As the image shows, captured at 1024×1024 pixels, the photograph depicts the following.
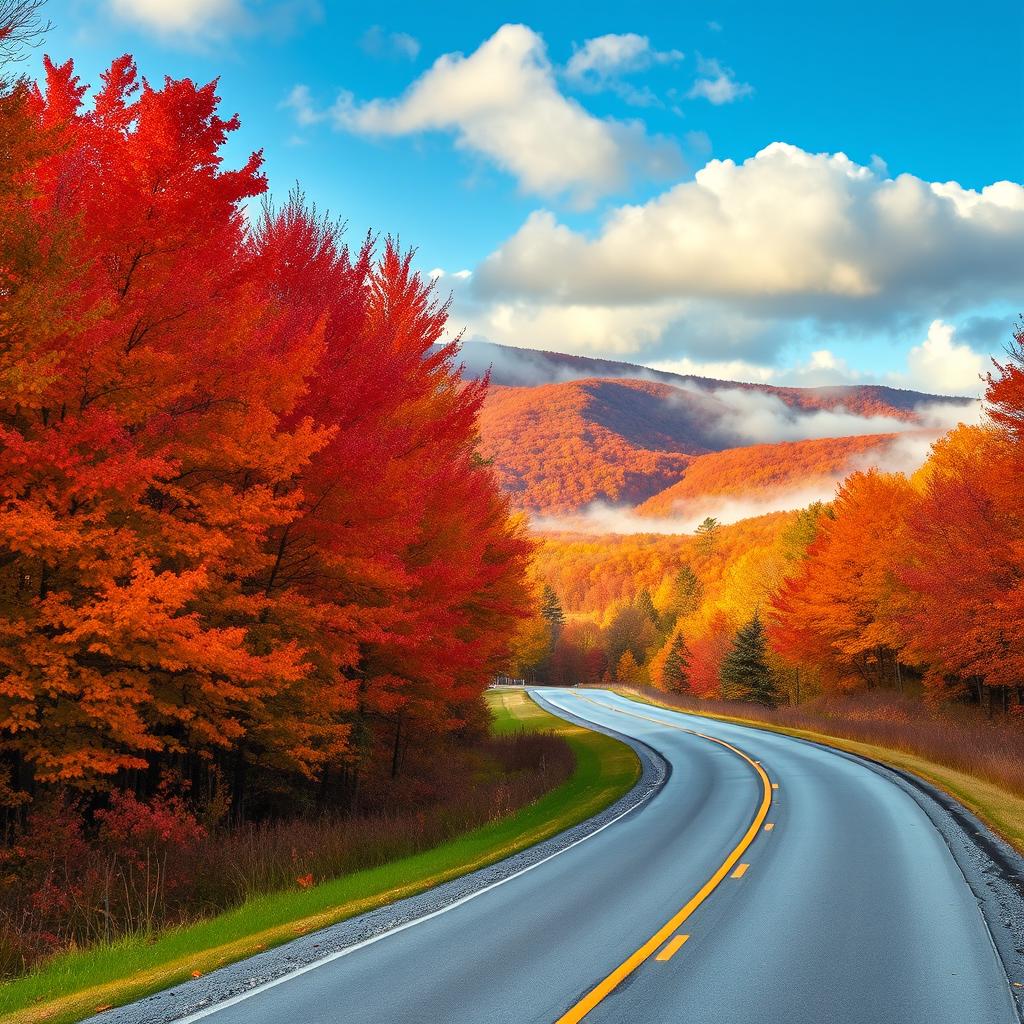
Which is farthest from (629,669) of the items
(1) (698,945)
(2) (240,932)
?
(1) (698,945)

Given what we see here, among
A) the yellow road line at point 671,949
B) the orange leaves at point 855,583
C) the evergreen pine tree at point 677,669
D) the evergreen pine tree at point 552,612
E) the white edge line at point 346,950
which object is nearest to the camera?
the white edge line at point 346,950

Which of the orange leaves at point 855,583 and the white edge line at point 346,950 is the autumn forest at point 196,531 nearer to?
the white edge line at point 346,950

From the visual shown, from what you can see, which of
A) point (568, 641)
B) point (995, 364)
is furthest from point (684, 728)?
point (568, 641)

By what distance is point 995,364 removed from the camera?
28.3 m

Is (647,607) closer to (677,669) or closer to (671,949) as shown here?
(677,669)

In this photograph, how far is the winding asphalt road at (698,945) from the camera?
7.50 metres

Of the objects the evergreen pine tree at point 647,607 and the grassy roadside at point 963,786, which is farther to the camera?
the evergreen pine tree at point 647,607

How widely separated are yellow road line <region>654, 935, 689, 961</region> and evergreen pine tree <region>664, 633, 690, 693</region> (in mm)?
81432

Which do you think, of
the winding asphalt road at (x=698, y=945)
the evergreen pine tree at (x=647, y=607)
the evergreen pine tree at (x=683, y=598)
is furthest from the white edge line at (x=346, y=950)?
the evergreen pine tree at (x=647, y=607)

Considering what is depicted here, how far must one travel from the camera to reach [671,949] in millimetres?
9086

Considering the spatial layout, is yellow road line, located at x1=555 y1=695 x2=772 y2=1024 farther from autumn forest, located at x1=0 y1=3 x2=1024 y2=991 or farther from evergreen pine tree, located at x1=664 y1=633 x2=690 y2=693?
evergreen pine tree, located at x1=664 y1=633 x2=690 y2=693

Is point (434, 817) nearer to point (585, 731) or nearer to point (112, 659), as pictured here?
point (112, 659)

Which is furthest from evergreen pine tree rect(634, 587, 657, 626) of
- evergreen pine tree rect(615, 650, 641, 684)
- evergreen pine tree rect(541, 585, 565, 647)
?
evergreen pine tree rect(541, 585, 565, 647)

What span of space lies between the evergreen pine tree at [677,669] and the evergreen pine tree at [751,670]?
2703 cm
